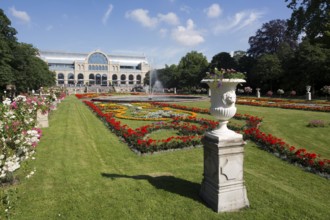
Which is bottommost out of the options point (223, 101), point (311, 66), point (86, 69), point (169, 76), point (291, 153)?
point (291, 153)

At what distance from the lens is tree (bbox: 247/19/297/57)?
164 feet

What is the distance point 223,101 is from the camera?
457 cm

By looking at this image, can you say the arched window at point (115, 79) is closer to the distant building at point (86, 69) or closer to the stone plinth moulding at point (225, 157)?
the distant building at point (86, 69)

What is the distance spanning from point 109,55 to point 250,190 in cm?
12034

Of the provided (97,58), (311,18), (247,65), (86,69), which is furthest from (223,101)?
(97,58)

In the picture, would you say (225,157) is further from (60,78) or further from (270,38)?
(60,78)

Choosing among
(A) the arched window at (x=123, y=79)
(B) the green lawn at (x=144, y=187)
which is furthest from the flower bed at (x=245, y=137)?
(A) the arched window at (x=123, y=79)

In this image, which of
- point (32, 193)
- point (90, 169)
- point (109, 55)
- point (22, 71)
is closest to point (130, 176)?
point (90, 169)

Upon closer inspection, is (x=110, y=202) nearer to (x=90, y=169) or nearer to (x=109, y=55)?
(x=90, y=169)

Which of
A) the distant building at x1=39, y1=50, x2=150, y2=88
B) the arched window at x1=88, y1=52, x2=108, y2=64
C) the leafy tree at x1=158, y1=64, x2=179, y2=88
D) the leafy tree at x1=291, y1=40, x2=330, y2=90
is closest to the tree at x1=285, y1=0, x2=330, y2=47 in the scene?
the leafy tree at x1=291, y1=40, x2=330, y2=90

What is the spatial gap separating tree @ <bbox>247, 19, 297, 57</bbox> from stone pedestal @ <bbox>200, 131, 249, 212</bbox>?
50.1 m

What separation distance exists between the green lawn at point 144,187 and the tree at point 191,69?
162 ft

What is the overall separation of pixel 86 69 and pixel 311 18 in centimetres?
9492

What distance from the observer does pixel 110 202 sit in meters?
4.86
